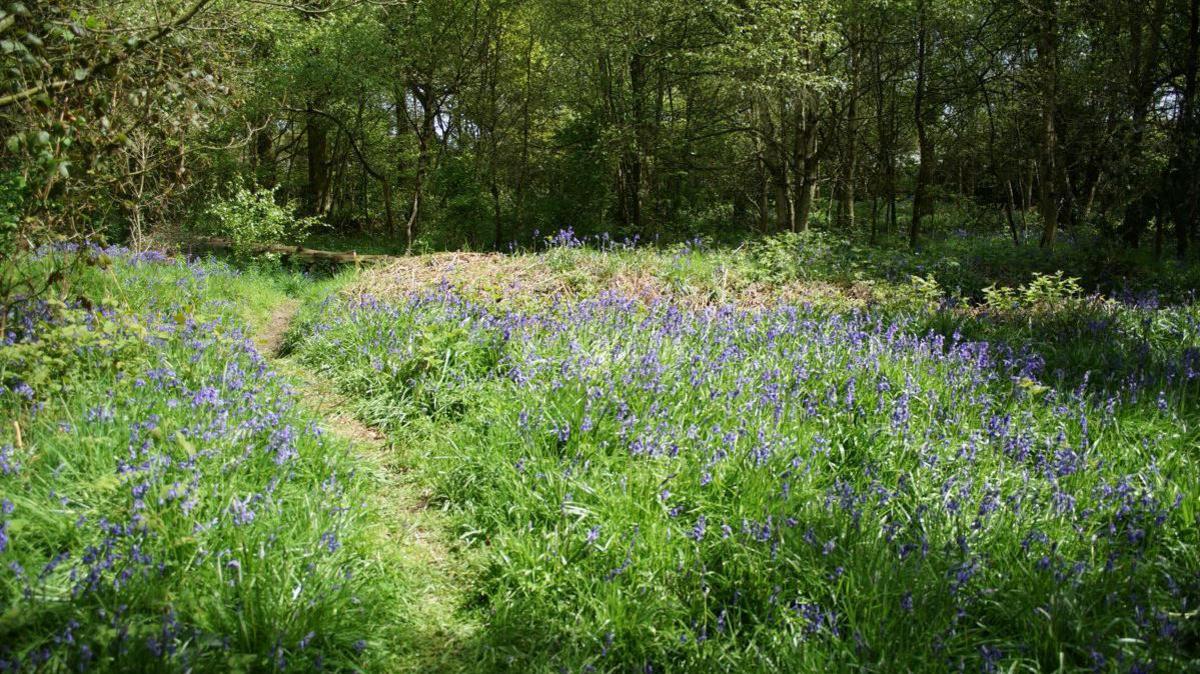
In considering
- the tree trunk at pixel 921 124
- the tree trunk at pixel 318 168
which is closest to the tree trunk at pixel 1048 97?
the tree trunk at pixel 921 124

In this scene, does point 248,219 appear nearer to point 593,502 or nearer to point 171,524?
point 171,524

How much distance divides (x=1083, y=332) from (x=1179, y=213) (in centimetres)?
747

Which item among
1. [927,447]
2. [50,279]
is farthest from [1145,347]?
[50,279]

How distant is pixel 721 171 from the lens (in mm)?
18828

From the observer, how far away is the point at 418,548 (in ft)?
11.5

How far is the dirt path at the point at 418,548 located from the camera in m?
2.85

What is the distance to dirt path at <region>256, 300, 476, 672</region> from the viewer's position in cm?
285

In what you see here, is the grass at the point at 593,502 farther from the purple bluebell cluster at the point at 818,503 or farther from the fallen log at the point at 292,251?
the fallen log at the point at 292,251

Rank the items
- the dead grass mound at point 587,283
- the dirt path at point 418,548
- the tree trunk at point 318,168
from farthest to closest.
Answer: the tree trunk at point 318,168 < the dead grass mound at point 587,283 < the dirt path at point 418,548

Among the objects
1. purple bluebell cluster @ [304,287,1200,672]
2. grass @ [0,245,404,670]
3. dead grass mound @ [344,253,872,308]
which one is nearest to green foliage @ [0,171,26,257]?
grass @ [0,245,404,670]

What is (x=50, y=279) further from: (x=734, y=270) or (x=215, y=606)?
(x=734, y=270)

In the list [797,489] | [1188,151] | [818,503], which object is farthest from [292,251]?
[1188,151]

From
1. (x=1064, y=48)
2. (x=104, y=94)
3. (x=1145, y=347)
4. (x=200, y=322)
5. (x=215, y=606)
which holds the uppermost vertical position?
(x=1064, y=48)

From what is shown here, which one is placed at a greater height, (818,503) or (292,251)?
(292,251)
